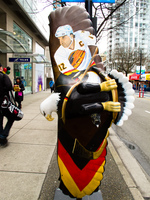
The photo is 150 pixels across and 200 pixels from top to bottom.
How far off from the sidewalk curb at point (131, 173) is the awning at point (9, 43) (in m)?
7.76

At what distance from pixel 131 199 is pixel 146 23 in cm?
7344

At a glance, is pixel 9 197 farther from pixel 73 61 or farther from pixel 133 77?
pixel 133 77

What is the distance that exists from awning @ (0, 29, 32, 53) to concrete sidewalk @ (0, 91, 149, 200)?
21.7 feet

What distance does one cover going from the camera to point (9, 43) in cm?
961

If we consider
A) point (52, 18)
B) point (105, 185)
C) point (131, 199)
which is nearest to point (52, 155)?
point (105, 185)

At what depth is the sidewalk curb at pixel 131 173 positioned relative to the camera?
210cm

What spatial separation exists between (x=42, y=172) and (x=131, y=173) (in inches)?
54.5

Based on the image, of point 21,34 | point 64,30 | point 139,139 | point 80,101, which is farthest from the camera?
point 21,34

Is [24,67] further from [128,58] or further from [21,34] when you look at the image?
[128,58]

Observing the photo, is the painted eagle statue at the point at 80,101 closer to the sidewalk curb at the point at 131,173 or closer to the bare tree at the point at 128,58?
the sidewalk curb at the point at 131,173

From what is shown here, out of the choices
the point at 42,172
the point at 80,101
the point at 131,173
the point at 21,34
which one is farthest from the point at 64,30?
the point at 21,34

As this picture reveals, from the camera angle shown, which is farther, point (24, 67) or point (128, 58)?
point (128, 58)

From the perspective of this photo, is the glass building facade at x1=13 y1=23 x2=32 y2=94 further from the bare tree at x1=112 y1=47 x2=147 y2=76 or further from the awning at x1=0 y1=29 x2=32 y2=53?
the bare tree at x1=112 y1=47 x2=147 y2=76

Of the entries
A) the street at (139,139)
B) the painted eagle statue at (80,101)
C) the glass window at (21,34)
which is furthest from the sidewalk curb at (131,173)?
the glass window at (21,34)
